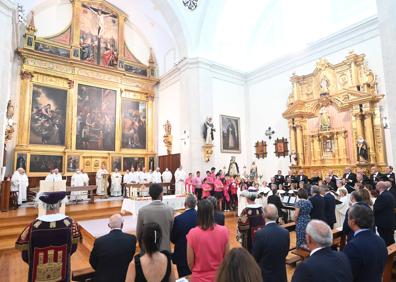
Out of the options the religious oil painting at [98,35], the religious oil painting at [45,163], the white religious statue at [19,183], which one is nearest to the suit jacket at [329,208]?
the white religious statue at [19,183]

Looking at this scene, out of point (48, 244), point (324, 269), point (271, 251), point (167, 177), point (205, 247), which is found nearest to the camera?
point (324, 269)

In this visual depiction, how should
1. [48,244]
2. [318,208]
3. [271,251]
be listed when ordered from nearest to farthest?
1. [271,251]
2. [48,244]
3. [318,208]

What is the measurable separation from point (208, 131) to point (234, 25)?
671cm

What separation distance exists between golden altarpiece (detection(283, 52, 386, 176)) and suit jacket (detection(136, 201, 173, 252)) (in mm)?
9203

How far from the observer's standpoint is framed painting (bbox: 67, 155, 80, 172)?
1273cm

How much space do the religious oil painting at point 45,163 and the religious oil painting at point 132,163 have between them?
3203 millimetres

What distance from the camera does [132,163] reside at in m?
14.7

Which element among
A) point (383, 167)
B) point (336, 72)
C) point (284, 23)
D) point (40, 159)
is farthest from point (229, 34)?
point (40, 159)

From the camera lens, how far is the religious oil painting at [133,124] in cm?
1491

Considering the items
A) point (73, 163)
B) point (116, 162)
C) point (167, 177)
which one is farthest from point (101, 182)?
point (167, 177)

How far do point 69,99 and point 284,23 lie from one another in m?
12.1

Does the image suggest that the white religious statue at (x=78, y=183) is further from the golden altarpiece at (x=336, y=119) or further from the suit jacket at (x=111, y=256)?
the golden altarpiece at (x=336, y=119)

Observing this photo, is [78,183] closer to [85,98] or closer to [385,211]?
[85,98]

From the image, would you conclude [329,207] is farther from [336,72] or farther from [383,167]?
[336,72]
